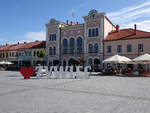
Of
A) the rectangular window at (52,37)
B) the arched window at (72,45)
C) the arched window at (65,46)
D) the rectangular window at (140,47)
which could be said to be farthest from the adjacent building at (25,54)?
the rectangular window at (140,47)

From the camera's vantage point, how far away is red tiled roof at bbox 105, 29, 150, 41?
35.1m

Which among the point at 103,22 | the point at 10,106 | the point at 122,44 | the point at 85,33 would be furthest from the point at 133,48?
the point at 10,106

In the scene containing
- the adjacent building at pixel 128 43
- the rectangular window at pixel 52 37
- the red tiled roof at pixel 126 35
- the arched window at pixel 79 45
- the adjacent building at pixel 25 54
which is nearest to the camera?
the adjacent building at pixel 128 43

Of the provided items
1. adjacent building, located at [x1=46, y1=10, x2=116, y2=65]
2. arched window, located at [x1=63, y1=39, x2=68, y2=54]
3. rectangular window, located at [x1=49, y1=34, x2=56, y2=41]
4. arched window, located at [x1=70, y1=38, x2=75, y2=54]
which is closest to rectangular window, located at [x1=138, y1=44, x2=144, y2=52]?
adjacent building, located at [x1=46, y1=10, x2=116, y2=65]

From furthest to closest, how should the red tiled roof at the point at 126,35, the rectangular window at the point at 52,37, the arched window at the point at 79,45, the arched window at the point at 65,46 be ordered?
the rectangular window at the point at 52,37 → the arched window at the point at 65,46 → the arched window at the point at 79,45 → the red tiled roof at the point at 126,35

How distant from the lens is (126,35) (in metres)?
37.4

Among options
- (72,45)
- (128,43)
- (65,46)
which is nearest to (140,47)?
(128,43)

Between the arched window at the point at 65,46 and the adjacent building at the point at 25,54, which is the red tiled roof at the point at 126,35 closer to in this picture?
the arched window at the point at 65,46

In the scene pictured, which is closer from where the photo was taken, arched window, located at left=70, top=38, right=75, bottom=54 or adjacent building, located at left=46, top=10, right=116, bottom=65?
adjacent building, located at left=46, top=10, right=116, bottom=65

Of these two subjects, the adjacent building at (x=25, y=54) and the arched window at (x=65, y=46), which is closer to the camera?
the arched window at (x=65, y=46)

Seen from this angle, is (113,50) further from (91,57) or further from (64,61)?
(64,61)

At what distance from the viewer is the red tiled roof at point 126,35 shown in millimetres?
35125

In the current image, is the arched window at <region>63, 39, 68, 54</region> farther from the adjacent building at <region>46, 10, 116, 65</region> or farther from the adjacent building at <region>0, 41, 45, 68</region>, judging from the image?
the adjacent building at <region>0, 41, 45, 68</region>

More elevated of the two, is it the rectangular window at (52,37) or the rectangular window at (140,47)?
the rectangular window at (52,37)
